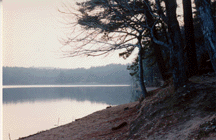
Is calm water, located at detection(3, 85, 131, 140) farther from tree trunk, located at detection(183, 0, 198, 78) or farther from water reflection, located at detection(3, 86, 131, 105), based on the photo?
tree trunk, located at detection(183, 0, 198, 78)

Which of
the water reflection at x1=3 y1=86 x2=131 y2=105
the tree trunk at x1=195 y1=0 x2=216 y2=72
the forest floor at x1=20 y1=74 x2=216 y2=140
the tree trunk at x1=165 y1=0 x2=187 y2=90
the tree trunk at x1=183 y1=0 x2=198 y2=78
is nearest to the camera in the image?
the tree trunk at x1=195 y1=0 x2=216 y2=72

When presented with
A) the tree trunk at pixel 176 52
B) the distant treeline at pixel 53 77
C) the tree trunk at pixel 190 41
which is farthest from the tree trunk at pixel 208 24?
the distant treeline at pixel 53 77

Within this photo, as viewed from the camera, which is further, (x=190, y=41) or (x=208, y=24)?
(x=190, y=41)

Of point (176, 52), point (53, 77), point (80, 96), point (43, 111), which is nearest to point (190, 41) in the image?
point (176, 52)

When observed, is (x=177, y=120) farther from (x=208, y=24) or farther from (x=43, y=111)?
(x=43, y=111)

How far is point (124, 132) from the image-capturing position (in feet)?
22.5

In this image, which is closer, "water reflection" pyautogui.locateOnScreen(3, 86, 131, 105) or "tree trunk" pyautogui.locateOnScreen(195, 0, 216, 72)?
"tree trunk" pyautogui.locateOnScreen(195, 0, 216, 72)

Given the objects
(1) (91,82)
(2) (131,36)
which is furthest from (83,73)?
(2) (131,36)

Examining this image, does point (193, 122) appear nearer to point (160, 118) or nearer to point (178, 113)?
point (178, 113)

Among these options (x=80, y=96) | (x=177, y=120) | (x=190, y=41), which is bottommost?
(x=80, y=96)

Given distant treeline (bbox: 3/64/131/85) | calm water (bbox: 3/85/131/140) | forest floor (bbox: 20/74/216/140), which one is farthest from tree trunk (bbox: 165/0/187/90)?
distant treeline (bbox: 3/64/131/85)

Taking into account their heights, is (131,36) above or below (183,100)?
above

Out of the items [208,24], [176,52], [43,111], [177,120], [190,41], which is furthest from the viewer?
[43,111]

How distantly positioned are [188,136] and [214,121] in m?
0.67
